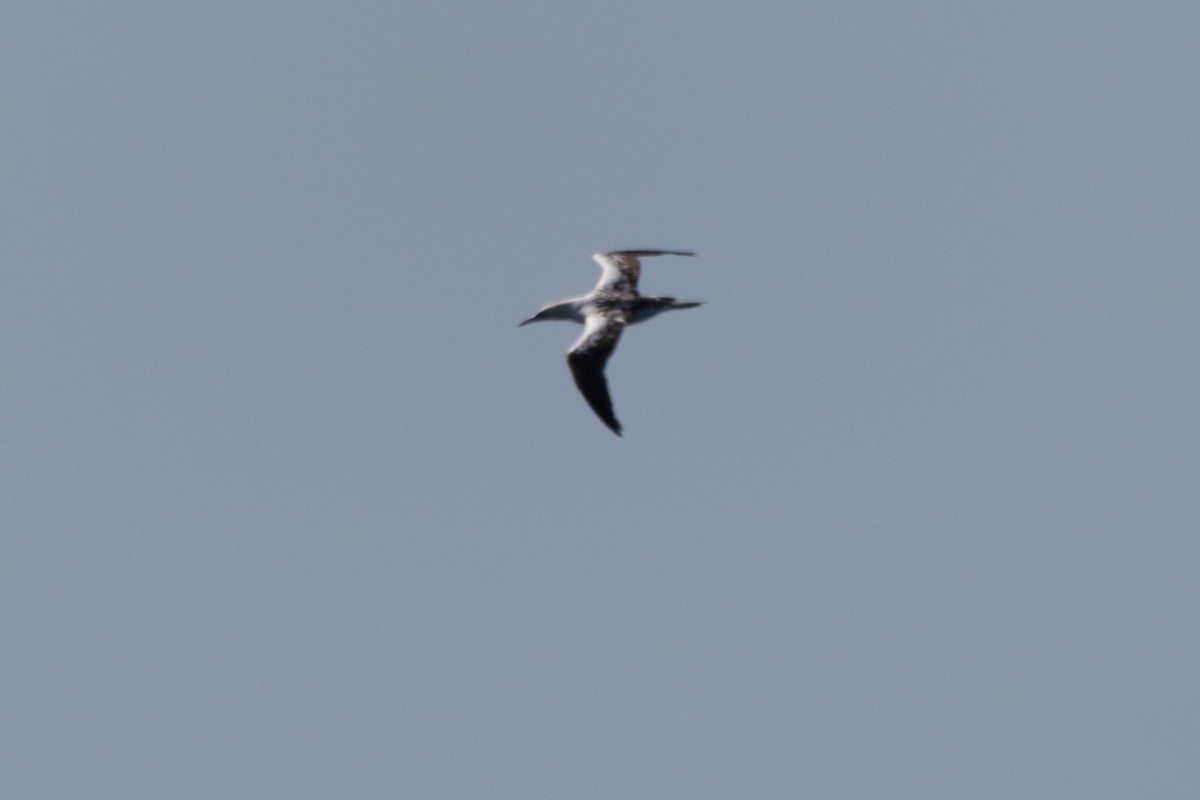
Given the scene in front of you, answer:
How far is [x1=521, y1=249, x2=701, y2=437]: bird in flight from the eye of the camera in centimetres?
4375

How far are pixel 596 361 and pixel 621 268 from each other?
350 inches

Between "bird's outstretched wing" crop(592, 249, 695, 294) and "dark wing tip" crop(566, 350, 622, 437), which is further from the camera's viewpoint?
"bird's outstretched wing" crop(592, 249, 695, 294)

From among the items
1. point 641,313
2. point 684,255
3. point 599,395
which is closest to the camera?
point 599,395

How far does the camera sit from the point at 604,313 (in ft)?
157

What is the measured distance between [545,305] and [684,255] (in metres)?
5.54

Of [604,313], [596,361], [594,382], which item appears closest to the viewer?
[594,382]

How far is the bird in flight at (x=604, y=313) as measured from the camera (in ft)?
144

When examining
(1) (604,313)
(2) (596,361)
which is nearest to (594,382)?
(2) (596,361)

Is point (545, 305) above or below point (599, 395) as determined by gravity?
above

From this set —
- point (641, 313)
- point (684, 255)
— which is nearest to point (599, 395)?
point (641, 313)

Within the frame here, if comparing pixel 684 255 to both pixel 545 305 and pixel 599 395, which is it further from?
pixel 599 395

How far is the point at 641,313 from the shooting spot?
48188mm

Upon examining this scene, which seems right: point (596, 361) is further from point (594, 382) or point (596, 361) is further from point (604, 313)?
point (604, 313)

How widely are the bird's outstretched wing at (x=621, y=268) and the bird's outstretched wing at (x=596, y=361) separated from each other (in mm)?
4182
